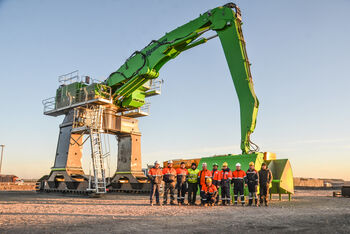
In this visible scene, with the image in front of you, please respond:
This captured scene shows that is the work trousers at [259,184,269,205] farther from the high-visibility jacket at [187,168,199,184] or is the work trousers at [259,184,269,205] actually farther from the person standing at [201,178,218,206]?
the high-visibility jacket at [187,168,199,184]

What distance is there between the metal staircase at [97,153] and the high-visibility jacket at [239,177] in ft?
21.9

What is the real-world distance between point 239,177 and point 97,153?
7.71 m

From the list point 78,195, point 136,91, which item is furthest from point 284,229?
point 136,91

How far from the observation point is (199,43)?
14203 millimetres

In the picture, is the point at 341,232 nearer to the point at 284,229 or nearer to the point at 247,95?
the point at 284,229

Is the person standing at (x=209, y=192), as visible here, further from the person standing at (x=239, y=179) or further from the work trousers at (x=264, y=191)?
the work trousers at (x=264, y=191)

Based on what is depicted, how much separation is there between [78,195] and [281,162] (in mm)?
10408

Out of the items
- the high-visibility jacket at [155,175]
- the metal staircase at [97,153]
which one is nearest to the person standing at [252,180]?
the high-visibility jacket at [155,175]

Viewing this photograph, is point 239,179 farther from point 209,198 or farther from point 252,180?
point 209,198

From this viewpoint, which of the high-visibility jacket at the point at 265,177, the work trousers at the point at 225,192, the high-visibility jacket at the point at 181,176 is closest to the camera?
the high-visibility jacket at the point at 265,177

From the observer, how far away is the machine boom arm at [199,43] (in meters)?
11.4

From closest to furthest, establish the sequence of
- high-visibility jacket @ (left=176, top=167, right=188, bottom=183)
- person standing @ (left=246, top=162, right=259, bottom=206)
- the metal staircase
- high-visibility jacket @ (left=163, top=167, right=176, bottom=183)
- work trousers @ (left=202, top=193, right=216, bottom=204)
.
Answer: work trousers @ (left=202, top=193, right=216, bottom=204) → person standing @ (left=246, top=162, right=259, bottom=206) → high-visibility jacket @ (left=163, top=167, right=176, bottom=183) → high-visibility jacket @ (left=176, top=167, right=188, bottom=183) → the metal staircase

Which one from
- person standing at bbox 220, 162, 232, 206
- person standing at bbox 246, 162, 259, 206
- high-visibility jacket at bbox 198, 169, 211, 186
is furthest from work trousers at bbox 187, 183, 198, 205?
person standing at bbox 246, 162, 259, 206

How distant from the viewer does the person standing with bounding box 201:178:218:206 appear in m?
10.6
